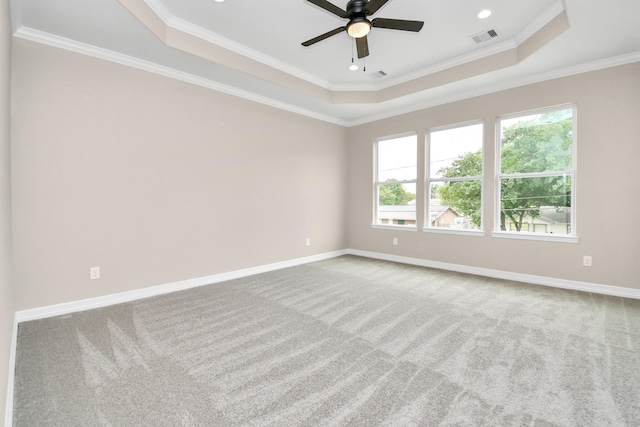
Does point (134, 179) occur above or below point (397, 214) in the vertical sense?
above

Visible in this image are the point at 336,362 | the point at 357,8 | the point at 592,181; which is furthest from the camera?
the point at 592,181

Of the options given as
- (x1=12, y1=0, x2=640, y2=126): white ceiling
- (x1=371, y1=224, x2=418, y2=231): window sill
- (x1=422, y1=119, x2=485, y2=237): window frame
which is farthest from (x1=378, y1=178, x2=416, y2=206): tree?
(x1=12, y1=0, x2=640, y2=126): white ceiling

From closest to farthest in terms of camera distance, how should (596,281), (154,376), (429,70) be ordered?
(154,376) < (596,281) < (429,70)

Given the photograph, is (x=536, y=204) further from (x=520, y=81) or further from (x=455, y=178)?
(x=520, y=81)

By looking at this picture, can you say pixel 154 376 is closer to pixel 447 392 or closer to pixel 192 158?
pixel 447 392

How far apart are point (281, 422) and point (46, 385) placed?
150 centimetres

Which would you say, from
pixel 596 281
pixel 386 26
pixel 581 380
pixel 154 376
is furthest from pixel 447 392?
pixel 596 281

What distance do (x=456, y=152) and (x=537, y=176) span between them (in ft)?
3.86

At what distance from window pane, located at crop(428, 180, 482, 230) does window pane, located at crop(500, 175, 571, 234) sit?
350 mm

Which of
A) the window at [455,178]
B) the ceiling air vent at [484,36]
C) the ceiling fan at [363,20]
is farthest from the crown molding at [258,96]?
the ceiling fan at [363,20]

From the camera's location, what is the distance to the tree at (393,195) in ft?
17.4

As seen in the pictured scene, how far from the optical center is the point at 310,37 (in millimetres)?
3383

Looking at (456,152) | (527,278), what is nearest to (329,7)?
(456,152)

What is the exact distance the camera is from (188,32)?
3.15 meters
